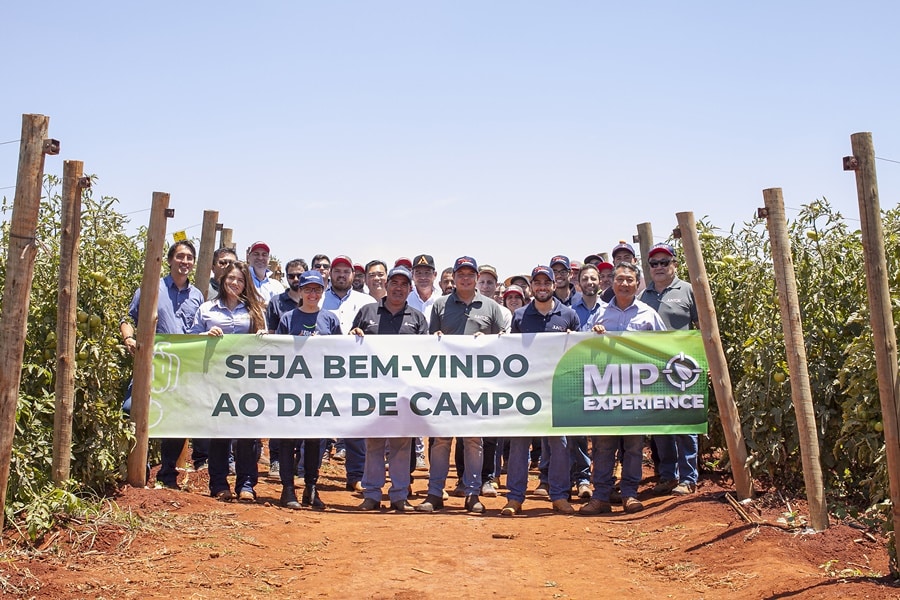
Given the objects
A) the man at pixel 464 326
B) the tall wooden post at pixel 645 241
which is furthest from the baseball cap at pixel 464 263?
the tall wooden post at pixel 645 241

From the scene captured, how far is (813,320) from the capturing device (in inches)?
353

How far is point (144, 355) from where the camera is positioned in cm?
886

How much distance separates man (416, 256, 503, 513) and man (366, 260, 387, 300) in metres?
2.73

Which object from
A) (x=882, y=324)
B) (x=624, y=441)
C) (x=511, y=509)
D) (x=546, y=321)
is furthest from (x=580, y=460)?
(x=882, y=324)

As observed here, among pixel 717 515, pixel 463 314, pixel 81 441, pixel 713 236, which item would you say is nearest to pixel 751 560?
pixel 717 515

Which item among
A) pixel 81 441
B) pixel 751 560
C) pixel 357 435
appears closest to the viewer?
pixel 751 560

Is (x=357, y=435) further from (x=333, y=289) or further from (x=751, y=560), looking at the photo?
(x=751, y=560)

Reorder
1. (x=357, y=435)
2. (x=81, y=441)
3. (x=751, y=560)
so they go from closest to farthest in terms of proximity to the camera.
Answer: (x=751, y=560) → (x=81, y=441) → (x=357, y=435)

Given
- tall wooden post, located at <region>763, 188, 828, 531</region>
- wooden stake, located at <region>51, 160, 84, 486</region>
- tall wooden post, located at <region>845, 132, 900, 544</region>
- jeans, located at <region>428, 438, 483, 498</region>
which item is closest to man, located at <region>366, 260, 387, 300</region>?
jeans, located at <region>428, 438, 483, 498</region>

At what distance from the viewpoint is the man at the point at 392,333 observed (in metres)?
A: 9.53

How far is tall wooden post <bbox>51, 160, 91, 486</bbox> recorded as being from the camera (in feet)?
25.6

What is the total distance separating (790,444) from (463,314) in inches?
125

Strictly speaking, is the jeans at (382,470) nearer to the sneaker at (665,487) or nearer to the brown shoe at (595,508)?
the brown shoe at (595,508)

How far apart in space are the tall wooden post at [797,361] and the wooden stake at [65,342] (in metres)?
5.31
